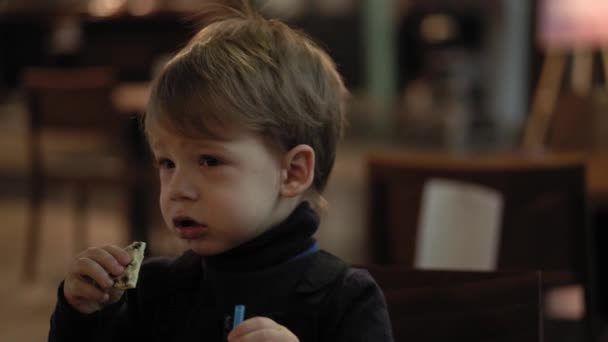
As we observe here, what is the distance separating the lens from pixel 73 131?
3832 millimetres

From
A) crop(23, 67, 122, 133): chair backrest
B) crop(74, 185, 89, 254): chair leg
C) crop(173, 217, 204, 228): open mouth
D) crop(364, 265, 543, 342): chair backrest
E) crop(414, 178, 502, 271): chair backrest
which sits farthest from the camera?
crop(74, 185, 89, 254): chair leg

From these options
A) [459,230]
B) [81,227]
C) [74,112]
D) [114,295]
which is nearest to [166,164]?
[114,295]

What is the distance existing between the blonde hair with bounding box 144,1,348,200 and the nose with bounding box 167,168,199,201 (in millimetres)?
40

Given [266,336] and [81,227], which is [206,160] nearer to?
[266,336]

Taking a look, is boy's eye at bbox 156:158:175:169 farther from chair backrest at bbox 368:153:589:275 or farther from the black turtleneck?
chair backrest at bbox 368:153:589:275

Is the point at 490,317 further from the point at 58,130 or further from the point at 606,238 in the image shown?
the point at 58,130

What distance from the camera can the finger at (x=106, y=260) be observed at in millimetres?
905

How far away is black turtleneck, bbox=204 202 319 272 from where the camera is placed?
3.11 ft

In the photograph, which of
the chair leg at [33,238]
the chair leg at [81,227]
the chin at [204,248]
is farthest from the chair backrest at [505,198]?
the chair leg at [81,227]

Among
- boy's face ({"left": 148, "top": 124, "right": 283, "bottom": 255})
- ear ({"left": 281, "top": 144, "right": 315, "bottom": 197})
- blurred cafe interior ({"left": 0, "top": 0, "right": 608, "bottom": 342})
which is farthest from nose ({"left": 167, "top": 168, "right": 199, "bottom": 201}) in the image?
blurred cafe interior ({"left": 0, "top": 0, "right": 608, "bottom": 342})

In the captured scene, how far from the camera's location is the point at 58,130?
12.7 ft

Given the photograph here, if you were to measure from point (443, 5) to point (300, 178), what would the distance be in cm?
703

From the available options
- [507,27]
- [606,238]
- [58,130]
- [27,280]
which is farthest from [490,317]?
[507,27]

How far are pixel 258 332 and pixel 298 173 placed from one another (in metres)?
0.21
